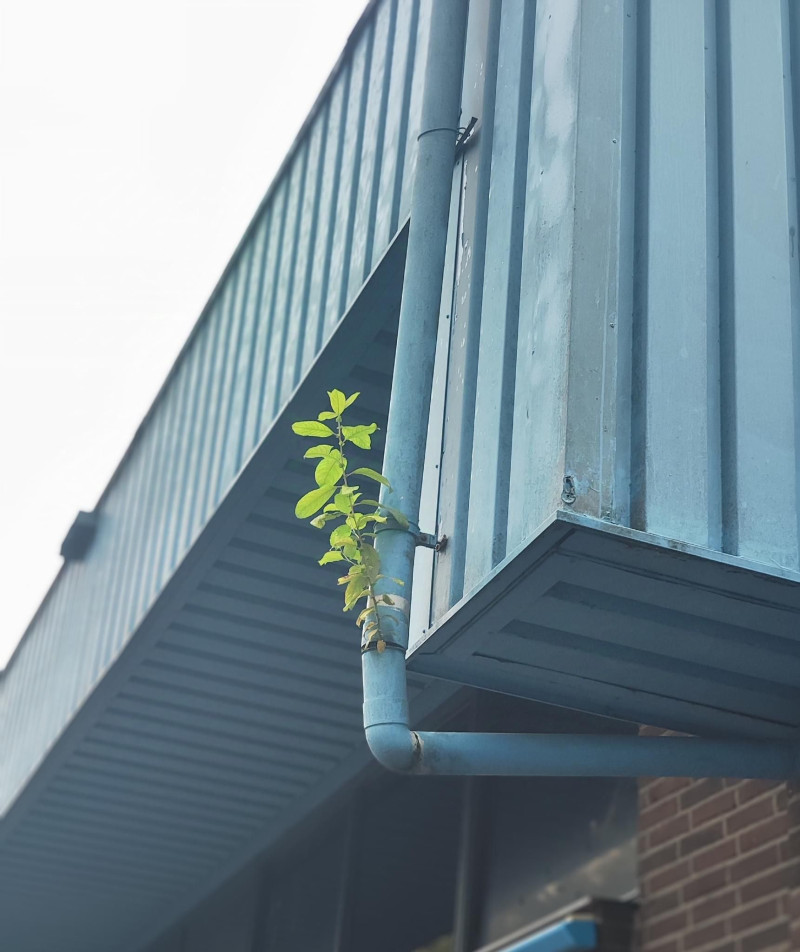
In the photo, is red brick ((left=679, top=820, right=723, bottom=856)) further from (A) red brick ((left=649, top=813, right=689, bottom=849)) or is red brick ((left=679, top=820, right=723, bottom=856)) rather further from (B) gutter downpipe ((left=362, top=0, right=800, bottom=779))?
(B) gutter downpipe ((left=362, top=0, right=800, bottom=779))

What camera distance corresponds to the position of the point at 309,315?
5.16m

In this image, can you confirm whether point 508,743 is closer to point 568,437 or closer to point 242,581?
point 568,437

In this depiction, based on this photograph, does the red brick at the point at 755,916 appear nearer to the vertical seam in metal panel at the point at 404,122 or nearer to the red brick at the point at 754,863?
the red brick at the point at 754,863

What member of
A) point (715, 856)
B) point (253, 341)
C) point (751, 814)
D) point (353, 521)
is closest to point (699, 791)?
point (715, 856)

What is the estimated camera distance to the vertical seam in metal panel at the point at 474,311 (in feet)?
10.5

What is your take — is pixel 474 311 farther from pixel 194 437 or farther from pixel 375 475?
pixel 194 437

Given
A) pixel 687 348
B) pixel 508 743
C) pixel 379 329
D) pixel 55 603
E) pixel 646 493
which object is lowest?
pixel 508 743

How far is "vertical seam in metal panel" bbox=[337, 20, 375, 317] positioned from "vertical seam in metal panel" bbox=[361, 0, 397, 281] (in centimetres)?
16

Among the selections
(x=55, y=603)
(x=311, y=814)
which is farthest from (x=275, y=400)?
(x=55, y=603)

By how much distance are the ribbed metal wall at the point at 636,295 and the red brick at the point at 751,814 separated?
1.45 m

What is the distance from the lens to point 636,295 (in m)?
2.98

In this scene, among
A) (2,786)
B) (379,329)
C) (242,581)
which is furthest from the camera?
(2,786)

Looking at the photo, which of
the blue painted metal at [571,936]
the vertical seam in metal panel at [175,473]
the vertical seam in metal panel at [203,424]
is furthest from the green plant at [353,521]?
the vertical seam in metal panel at [175,473]

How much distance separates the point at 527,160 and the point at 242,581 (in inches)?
113
